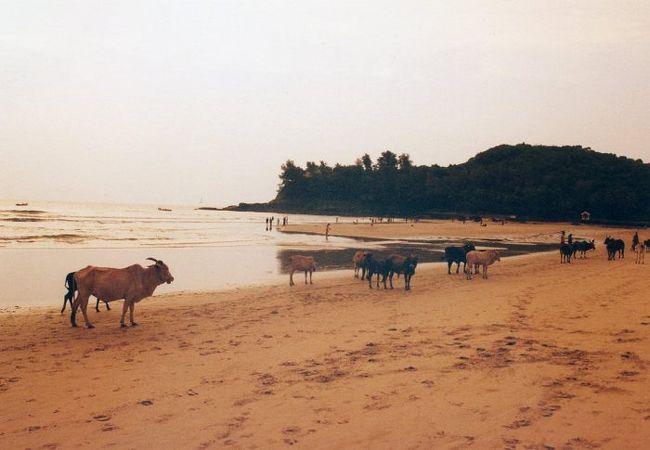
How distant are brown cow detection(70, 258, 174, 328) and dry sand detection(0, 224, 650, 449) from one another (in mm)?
584

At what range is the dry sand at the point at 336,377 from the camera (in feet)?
16.4

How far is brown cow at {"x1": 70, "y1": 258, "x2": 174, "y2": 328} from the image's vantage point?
1043 cm

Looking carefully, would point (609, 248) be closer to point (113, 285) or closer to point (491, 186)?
point (113, 285)

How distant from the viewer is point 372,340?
8867mm

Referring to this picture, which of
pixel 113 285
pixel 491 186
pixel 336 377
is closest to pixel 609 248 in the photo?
pixel 336 377

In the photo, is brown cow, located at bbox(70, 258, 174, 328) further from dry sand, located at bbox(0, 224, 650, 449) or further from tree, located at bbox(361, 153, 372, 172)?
tree, located at bbox(361, 153, 372, 172)

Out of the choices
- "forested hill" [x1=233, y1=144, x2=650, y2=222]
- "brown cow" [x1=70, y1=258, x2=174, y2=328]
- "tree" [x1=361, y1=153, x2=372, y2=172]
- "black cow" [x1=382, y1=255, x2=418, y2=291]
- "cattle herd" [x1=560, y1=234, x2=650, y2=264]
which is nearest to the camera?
"brown cow" [x1=70, y1=258, x2=174, y2=328]

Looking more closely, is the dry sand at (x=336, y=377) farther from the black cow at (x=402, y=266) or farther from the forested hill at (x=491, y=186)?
the forested hill at (x=491, y=186)

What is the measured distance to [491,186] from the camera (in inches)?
4754

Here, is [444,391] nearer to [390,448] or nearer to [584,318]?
[390,448]

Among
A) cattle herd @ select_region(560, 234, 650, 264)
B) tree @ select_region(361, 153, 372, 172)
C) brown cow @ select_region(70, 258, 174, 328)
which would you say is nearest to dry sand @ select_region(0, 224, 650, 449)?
brown cow @ select_region(70, 258, 174, 328)

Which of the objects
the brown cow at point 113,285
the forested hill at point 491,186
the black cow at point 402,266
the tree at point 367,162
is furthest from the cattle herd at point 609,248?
the tree at point 367,162

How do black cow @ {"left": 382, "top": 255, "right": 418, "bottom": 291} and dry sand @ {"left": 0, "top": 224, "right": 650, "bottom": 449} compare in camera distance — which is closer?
dry sand @ {"left": 0, "top": 224, "right": 650, "bottom": 449}

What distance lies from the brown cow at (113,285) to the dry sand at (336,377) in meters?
0.58
